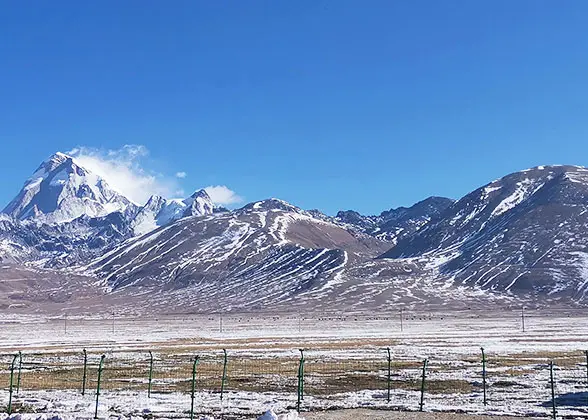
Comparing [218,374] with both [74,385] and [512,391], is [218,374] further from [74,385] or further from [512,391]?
[512,391]

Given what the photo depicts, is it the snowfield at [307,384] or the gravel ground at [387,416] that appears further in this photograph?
the snowfield at [307,384]

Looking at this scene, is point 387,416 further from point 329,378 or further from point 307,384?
point 329,378

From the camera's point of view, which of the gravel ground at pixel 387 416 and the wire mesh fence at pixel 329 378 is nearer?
the gravel ground at pixel 387 416

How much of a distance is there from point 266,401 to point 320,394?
13.7ft

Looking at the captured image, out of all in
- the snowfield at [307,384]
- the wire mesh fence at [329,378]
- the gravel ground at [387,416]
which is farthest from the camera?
the wire mesh fence at [329,378]

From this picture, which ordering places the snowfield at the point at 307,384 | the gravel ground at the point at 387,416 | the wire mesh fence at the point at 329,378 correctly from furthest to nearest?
1. the wire mesh fence at the point at 329,378
2. the snowfield at the point at 307,384
3. the gravel ground at the point at 387,416

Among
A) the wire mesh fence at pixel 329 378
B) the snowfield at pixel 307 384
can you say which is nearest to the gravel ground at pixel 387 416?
the snowfield at pixel 307 384

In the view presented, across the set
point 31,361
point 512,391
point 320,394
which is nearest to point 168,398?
point 320,394

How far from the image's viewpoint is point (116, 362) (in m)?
60.7

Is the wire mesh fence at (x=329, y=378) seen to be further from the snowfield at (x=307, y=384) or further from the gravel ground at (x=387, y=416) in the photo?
the gravel ground at (x=387, y=416)

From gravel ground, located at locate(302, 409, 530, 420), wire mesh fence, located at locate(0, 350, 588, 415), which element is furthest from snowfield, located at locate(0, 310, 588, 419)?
gravel ground, located at locate(302, 409, 530, 420)

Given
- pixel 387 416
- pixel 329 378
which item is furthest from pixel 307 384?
pixel 387 416

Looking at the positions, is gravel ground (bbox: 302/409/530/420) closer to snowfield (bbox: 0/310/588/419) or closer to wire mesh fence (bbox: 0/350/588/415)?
snowfield (bbox: 0/310/588/419)

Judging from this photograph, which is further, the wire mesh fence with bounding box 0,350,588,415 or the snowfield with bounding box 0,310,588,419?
the wire mesh fence with bounding box 0,350,588,415
